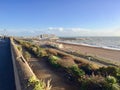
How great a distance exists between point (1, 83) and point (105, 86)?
6.73m

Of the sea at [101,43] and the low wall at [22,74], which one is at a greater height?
the low wall at [22,74]

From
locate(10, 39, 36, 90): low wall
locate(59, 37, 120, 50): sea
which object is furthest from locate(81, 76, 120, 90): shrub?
locate(59, 37, 120, 50): sea

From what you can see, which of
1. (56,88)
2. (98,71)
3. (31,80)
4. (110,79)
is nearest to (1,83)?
(56,88)

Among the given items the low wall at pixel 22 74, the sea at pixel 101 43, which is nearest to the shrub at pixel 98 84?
the low wall at pixel 22 74

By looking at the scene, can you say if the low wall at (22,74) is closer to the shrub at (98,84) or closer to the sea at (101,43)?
the shrub at (98,84)

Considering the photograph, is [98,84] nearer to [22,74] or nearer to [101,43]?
[22,74]

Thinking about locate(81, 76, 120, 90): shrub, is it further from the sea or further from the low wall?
the sea

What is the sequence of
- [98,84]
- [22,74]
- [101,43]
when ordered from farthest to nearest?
1. [101,43]
2. [22,74]
3. [98,84]

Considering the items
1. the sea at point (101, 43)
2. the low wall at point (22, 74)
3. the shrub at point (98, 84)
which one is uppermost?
the low wall at point (22, 74)

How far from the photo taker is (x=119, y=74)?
9922mm

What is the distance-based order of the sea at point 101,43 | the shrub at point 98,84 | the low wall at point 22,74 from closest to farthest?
the low wall at point 22,74 < the shrub at point 98,84 < the sea at point 101,43

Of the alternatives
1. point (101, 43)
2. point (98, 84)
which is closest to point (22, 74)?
point (98, 84)

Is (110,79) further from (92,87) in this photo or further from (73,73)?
(73,73)

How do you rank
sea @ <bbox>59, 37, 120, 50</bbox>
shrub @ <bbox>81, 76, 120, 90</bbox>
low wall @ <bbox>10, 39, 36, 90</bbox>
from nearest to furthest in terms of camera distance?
low wall @ <bbox>10, 39, 36, 90</bbox> → shrub @ <bbox>81, 76, 120, 90</bbox> → sea @ <bbox>59, 37, 120, 50</bbox>
